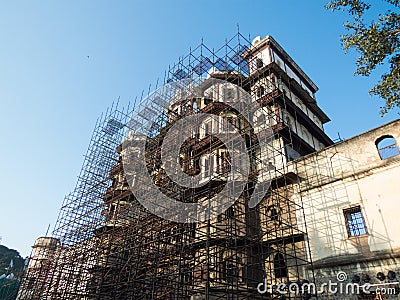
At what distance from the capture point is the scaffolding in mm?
15156

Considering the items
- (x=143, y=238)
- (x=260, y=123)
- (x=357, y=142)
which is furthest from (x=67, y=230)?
(x=357, y=142)

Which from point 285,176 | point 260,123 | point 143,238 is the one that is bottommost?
point 143,238

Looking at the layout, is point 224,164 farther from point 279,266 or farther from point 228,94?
point 279,266

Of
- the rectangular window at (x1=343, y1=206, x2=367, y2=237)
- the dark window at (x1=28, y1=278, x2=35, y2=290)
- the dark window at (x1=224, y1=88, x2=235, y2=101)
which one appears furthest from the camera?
the dark window at (x1=28, y1=278, x2=35, y2=290)

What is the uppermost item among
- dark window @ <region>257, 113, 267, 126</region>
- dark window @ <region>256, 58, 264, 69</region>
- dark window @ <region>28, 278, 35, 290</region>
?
dark window @ <region>256, 58, 264, 69</region>

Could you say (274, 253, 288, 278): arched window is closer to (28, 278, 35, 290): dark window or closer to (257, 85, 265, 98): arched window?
(257, 85, 265, 98): arched window

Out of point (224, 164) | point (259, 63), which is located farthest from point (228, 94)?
point (224, 164)

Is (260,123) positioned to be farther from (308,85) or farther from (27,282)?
(27,282)

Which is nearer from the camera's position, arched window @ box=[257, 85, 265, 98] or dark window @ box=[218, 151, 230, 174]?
dark window @ box=[218, 151, 230, 174]

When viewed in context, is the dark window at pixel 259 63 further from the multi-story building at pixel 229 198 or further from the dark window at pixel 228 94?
the dark window at pixel 228 94

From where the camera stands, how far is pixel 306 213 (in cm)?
1602

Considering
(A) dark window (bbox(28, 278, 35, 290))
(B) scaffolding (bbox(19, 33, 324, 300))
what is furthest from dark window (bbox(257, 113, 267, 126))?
(A) dark window (bbox(28, 278, 35, 290))

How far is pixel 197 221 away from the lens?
16.1m

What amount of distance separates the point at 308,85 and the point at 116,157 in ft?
58.2
